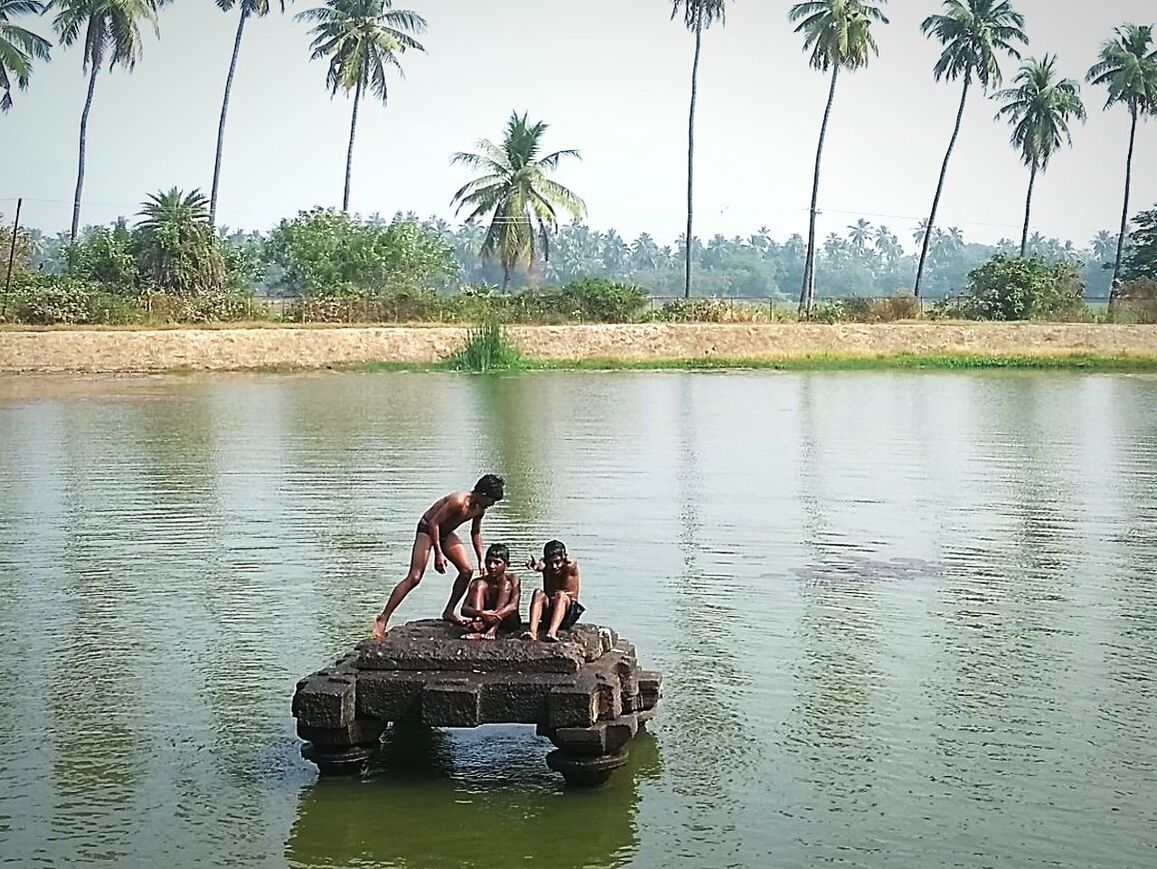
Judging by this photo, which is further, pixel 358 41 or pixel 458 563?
pixel 358 41

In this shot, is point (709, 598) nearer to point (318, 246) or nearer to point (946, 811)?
point (946, 811)

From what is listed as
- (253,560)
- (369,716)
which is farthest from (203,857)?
(253,560)

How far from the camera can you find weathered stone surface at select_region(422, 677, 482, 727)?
8.12 m

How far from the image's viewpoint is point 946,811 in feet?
27.1

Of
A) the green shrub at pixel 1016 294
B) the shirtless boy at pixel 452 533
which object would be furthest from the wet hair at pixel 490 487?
the green shrub at pixel 1016 294

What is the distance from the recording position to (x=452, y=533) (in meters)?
9.96

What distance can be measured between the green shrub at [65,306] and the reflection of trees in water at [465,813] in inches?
1750

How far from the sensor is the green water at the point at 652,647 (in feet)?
26.4

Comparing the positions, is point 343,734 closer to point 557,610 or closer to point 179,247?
point 557,610

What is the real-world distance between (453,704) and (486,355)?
40448mm

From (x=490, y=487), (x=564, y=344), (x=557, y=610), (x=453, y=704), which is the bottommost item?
(x=453, y=704)

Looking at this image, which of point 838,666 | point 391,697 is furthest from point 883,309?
point 391,697

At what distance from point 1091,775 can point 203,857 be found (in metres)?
4.80

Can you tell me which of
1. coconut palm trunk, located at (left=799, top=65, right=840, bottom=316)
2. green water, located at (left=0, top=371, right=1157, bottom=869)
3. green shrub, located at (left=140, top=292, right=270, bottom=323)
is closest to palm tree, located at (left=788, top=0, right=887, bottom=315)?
coconut palm trunk, located at (left=799, top=65, right=840, bottom=316)
